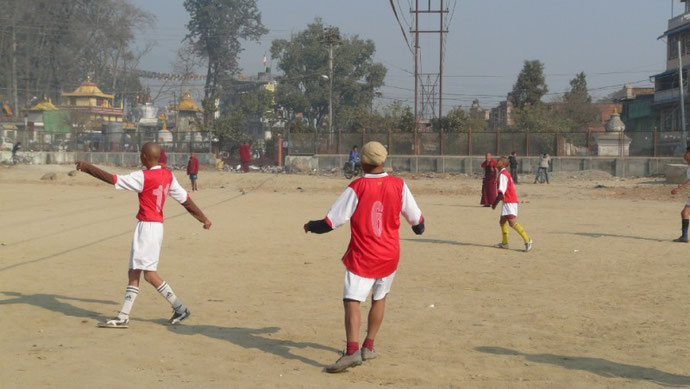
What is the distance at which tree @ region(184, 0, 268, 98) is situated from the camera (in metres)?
90.9

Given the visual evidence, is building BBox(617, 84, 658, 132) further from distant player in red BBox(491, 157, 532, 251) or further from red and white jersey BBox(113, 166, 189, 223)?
red and white jersey BBox(113, 166, 189, 223)

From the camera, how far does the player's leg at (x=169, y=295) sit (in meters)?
7.43

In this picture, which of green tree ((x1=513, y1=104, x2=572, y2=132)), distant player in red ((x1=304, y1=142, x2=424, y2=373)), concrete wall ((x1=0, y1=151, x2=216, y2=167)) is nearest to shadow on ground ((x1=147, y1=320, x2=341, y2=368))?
distant player in red ((x1=304, y1=142, x2=424, y2=373))

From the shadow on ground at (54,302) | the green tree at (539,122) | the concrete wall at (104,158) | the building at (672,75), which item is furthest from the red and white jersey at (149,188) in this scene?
the building at (672,75)

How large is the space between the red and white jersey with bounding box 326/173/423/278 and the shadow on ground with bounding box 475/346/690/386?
135 centimetres

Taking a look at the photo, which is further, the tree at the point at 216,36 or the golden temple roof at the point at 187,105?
the tree at the point at 216,36

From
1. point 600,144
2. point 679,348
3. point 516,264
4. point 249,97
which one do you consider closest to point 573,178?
point 600,144

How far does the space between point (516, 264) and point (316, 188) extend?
851 inches

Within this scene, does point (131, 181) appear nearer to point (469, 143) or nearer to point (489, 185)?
point (489, 185)

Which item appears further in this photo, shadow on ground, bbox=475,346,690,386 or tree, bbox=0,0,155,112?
tree, bbox=0,0,155,112

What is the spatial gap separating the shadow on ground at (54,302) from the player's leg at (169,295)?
0.80m

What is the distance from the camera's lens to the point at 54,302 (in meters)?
8.55

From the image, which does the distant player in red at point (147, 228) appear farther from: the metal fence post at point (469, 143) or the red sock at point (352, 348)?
the metal fence post at point (469, 143)

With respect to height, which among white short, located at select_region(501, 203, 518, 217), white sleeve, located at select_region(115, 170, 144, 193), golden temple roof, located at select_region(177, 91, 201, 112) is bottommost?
white short, located at select_region(501, 203, 518, 217)
